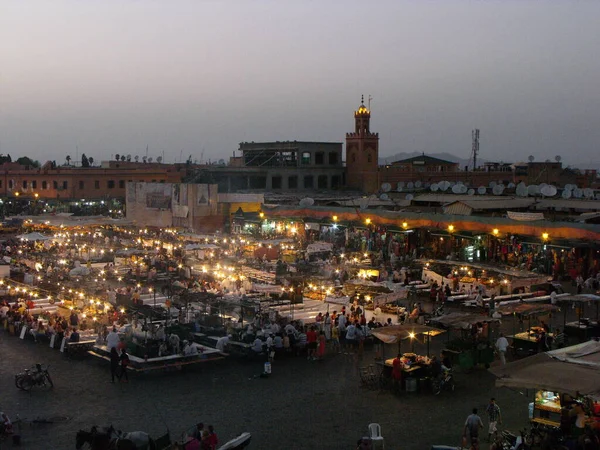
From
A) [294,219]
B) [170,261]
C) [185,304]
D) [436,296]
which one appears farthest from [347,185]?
[185,304]

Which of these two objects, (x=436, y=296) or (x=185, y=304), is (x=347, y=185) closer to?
(x=436, y=296)

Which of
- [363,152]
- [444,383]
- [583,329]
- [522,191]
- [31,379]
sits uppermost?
[363,152]

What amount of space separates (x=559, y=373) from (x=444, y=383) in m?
3.87

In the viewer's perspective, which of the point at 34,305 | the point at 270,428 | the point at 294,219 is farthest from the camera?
the point at 294,219

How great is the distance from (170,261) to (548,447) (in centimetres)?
2029

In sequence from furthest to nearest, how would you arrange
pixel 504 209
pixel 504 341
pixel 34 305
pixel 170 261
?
pixel 504 209 < pixel 170 261 < pixel 34 305 < pixel 504 341

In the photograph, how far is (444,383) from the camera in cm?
1379

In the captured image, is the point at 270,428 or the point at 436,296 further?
the point at 436,296

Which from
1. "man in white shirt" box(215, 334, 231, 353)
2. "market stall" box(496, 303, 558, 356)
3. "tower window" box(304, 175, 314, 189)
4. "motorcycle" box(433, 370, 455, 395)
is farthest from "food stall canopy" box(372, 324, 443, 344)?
"tower window" box(304, 175, 314, 189)

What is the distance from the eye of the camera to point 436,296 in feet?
75.2

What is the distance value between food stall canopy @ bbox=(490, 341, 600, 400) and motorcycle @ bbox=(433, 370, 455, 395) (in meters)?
2.93

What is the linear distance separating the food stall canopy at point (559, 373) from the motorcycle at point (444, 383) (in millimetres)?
2931

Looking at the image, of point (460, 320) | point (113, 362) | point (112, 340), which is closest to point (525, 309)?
point (460, 320)

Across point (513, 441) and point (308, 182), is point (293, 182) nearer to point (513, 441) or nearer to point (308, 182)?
point (308, 182)
